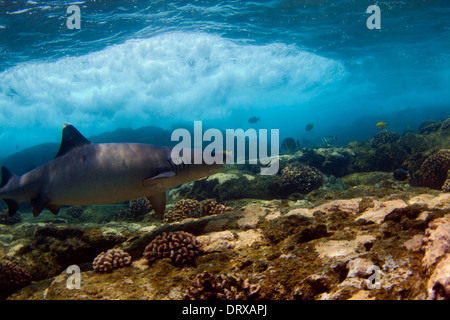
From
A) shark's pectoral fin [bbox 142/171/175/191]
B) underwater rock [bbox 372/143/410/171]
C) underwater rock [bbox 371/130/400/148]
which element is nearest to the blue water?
underwater rock [bbox 371/130/400/148]

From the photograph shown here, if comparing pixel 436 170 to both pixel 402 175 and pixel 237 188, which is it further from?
pixel 237 188

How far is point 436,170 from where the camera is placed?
7711mm

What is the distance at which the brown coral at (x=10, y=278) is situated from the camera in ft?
12.4

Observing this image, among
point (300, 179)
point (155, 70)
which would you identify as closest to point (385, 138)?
point (300, 179)

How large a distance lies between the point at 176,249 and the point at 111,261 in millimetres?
991

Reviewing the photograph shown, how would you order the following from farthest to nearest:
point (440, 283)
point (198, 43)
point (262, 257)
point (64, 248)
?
point (198, 43), point (64, 248), point (262, 257), point (440, 283)

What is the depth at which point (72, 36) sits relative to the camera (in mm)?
21422

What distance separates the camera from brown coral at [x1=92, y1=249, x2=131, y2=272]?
11.3ft

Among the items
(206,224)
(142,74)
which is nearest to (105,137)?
(142,74)

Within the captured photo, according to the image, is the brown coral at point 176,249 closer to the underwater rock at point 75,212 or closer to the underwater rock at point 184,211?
the underwater rock at point 184,211

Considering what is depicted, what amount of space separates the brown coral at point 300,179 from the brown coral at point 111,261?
6.82m

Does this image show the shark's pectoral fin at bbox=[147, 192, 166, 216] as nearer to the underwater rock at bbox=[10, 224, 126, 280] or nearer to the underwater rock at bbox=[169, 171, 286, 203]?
the underwater rock at bbox=[10, 224, 126, 280]

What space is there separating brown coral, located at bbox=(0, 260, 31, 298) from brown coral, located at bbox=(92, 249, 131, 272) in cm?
153

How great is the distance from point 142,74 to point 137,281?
44.6 meters
